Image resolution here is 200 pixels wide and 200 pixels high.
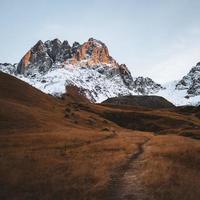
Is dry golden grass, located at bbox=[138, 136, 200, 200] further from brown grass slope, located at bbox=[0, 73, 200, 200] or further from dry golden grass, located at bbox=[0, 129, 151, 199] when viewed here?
dry golden grass, located at bbox=[0, 129, 151, 199]

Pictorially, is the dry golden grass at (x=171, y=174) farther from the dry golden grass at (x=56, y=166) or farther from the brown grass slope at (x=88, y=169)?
the dry golden grass at (x=56, y=166)

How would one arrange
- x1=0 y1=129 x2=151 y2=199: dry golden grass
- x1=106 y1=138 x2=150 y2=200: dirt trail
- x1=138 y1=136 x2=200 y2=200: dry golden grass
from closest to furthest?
x1=106 y1=138 x2=150 y2=200: dirt trail < x1=138 y1=136 x2=200 y2=200: dry golden grass < x1=0 y1=129 x2=151 y2=199: dry golden grass

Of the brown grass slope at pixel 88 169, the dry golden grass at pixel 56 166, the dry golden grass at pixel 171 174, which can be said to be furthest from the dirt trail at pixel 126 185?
the dry golden grass at pixel 56 166

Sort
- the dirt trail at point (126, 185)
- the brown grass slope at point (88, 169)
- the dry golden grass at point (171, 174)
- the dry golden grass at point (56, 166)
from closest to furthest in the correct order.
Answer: the dirt trail at point (126, 185) → the dry golden grass at point (171, 174) → the brown grass slope at point (88, 169) → the dry golden grass at point (56, 166)

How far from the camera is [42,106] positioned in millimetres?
97375

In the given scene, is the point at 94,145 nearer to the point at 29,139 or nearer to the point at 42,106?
the point at 29,139

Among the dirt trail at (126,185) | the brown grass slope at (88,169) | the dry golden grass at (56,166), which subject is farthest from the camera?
the dry golden grass at (56,166)

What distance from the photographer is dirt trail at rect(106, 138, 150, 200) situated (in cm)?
2688

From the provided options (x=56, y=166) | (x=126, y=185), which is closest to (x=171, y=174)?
(x=126, y=185)

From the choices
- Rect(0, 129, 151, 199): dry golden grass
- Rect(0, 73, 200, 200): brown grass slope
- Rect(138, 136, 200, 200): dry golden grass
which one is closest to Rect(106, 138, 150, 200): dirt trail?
Rect(0, 73, 200, 200): brown grass slope

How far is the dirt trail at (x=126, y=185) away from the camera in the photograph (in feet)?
88.2

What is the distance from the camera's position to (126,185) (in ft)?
96.8

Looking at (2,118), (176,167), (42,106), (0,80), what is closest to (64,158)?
(176,167)

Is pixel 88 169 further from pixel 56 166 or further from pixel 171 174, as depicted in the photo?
pixel 171 174
